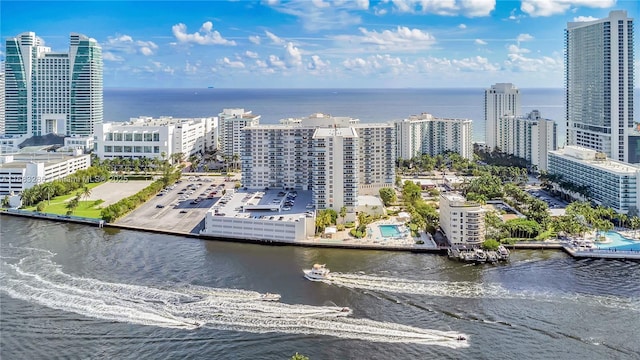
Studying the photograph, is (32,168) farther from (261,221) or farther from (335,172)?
(335,172)

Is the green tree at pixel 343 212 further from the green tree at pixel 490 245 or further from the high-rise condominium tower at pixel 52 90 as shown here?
the high-rise condominium tower at pixel 52 90

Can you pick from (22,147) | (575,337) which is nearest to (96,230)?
(575,337)

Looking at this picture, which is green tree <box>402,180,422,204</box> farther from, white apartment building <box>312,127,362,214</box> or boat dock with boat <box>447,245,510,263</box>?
boat dock with boat <box>447,245,510,263</box>

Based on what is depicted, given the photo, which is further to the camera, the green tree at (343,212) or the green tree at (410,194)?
the green tree at (410,194)

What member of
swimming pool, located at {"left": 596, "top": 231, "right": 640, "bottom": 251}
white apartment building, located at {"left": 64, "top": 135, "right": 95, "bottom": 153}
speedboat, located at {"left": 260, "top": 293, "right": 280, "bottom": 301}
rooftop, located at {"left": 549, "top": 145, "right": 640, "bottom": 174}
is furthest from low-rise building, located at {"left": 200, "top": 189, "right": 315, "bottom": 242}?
white apartment building, located at {"left": 64, "top": 135, "right": 95, "bottom": 153}

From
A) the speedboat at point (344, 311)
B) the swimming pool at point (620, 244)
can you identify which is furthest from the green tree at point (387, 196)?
the speedboat at point (344, 311)

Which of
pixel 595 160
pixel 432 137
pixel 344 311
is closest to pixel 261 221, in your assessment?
pixel 344 311
